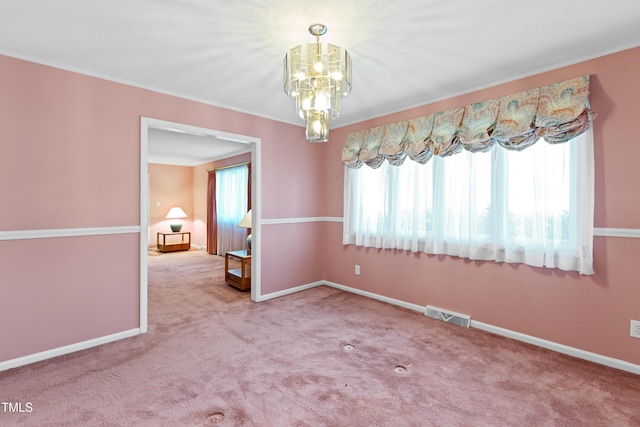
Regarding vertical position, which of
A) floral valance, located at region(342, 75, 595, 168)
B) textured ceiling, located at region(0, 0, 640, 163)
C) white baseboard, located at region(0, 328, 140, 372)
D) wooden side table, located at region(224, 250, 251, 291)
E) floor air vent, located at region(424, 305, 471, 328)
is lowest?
white baseboard, located at region(0, 328, 140, 372)

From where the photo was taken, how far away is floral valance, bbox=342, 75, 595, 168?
2334mm

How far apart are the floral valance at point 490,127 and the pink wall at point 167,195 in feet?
21.0

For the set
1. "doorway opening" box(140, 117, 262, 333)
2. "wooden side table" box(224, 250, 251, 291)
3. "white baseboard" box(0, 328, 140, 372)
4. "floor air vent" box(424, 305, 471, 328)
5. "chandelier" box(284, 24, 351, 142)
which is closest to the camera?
"chandelier" box(284, 24, 351, 142)

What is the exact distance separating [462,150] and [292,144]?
220 cm

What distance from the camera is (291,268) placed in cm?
418

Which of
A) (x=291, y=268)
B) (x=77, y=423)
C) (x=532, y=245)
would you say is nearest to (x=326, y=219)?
(x=291, y=268)

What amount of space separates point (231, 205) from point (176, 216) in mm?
2184

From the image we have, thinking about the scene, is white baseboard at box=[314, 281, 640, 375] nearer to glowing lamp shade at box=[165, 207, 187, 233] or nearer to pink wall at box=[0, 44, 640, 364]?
pink wall at box=[0, 44, 640, 364]

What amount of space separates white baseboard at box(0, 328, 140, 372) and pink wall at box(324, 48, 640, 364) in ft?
10.4

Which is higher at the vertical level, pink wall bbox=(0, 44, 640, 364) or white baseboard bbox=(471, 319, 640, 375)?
pink wall bbox=(0, 44, 640, 364)

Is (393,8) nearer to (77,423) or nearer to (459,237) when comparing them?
(459,237)

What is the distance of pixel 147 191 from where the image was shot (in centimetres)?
308

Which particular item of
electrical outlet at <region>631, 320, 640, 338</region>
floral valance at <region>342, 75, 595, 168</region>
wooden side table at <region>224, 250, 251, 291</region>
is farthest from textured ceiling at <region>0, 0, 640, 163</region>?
wooden side table at <region>224, 250, 251, 291</region>

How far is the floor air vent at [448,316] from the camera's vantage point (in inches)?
119
